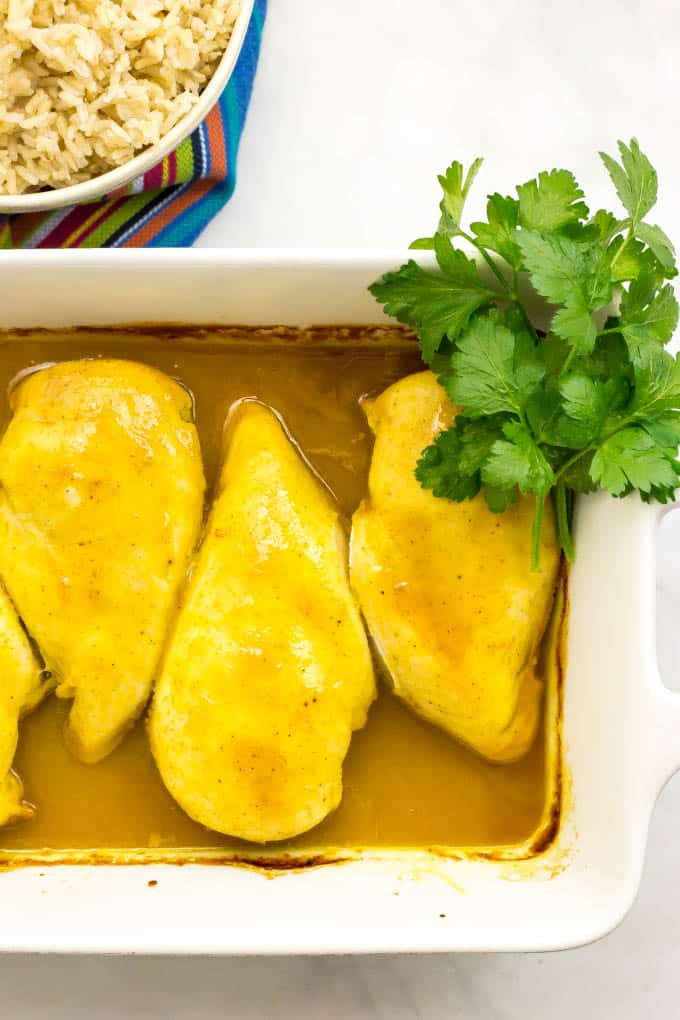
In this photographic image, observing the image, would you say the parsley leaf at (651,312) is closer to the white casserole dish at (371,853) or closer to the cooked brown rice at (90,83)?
the white casserole dish at (371,853)

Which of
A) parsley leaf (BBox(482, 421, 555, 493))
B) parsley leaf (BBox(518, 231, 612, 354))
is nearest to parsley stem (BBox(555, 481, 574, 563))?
parsley leaf (BBox(482, 421, 555, 493))

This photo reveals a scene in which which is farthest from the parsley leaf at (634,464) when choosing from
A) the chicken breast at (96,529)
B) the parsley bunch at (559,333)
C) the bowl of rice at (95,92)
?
the bowl of rice at (95,92)

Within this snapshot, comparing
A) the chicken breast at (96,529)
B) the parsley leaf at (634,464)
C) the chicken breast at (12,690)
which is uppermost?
the parsley leaf at (634,464)

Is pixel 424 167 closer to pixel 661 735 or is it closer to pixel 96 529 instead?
pixel 96 529

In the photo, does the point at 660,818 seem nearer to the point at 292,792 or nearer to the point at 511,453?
the point at 292,792

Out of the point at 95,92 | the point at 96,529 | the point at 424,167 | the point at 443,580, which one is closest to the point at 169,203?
the point at 95,92
